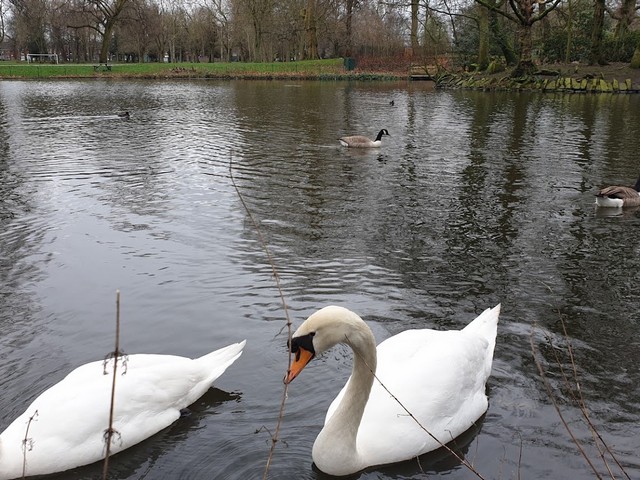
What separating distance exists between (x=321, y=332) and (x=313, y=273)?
3.80 m

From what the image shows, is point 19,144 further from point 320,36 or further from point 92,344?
point 320,36

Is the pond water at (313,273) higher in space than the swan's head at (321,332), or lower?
lower

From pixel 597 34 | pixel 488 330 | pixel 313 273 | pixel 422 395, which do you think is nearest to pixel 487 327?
pixel 488 330

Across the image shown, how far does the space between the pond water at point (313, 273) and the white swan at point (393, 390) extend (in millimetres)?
205

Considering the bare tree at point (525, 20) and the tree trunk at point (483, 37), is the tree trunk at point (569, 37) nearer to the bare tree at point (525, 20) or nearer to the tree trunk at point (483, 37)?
the bare tree at point (525, 20)

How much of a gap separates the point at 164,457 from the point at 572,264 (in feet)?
17.7

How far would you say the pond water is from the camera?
4461mm

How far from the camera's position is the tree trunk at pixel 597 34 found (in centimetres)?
3419

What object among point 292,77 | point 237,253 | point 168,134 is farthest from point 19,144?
point 292,77

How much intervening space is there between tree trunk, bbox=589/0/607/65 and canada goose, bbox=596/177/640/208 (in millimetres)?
28436

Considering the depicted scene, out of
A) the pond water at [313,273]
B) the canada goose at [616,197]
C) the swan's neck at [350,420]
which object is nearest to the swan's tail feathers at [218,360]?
the pond water at [313,273]

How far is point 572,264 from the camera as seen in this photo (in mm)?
7598

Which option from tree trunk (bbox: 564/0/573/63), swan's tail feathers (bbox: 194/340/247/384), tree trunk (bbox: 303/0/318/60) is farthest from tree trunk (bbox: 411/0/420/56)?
swan's tail feathers (bbox: 194/340/247/384)

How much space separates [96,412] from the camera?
159 inches
